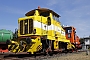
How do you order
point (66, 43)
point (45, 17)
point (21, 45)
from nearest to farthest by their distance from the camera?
1. point (21, 45)
2. point (45, 17)
3. point (66, 43)

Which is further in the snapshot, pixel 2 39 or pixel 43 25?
pixel 2 39

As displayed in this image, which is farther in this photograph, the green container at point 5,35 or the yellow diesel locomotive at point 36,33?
the green container at point 5,35

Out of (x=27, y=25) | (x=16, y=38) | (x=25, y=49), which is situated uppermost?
(x=27, y=25)

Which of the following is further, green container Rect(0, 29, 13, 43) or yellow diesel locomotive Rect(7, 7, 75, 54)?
green container Rect(0, 29, 13, 43)

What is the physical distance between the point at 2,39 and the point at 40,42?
9805 millimetres

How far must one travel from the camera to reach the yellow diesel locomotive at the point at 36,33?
38.1 ft

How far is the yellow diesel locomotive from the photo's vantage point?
1162 centimetres

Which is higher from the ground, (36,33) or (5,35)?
(36,33)

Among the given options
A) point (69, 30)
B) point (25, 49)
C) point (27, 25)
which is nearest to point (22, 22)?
point (27, 25)

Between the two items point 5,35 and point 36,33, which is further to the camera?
point 5,35

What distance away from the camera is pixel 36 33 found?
487 inches

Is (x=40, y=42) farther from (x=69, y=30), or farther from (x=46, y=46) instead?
(x=69, y=30)

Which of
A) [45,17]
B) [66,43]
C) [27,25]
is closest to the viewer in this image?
[27,25]

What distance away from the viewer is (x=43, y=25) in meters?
13.4
